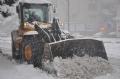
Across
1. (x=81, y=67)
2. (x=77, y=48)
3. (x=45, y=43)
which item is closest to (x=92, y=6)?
(x=77, y=48)

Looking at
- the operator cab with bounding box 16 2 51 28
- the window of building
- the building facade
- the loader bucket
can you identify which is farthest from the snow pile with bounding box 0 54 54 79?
the window of building

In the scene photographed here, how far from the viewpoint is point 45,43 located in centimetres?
779

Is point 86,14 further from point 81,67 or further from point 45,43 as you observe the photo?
point 81,67

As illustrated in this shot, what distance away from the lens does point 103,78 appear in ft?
23.9

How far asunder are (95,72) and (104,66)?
550 mm

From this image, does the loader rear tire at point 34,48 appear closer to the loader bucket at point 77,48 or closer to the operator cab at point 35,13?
the loader bucket at point 77,48

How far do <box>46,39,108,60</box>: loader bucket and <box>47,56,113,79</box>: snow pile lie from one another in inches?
10.7

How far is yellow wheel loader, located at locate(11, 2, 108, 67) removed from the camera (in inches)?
301

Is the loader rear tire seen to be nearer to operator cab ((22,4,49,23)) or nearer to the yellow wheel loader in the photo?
the yellow wheel loader

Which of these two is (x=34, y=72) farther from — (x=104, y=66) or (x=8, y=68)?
(x=104, y=66)

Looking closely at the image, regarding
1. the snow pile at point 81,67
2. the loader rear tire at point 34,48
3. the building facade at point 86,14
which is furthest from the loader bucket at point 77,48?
the building facade at point 86,14

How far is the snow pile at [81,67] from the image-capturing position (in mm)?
7051

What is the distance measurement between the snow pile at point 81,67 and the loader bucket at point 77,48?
0.89ft

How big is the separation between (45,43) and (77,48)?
3.92 feet
